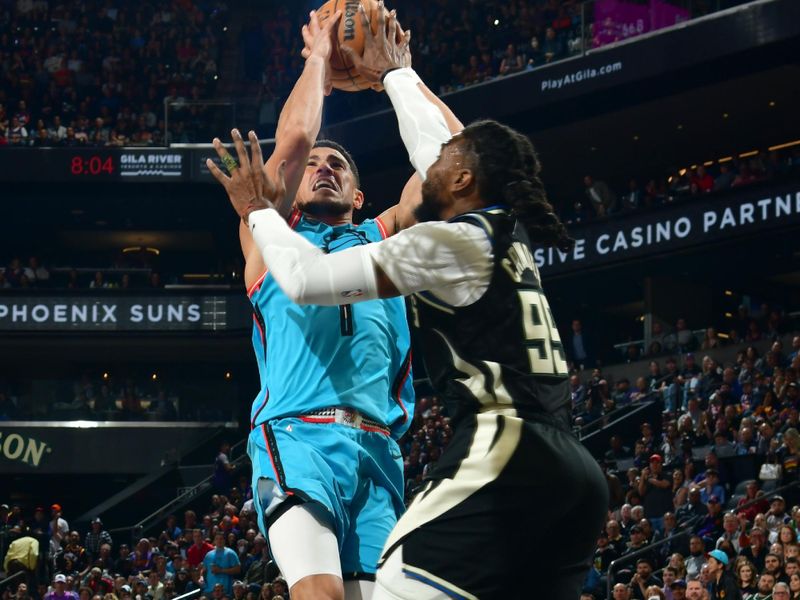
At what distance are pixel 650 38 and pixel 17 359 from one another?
17825mm

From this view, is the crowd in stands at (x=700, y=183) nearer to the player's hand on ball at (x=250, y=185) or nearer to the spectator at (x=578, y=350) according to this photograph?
the spectator at (x=578, y=350)

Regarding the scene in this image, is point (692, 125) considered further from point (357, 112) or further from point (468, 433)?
point (468, 433)

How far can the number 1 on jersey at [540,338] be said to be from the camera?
361 centimetres

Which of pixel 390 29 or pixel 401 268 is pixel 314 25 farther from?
pixel 401 268

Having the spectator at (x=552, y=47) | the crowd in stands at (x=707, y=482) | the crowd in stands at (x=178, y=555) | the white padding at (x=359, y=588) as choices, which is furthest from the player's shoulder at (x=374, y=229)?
the spectator at (x=552, y=47)

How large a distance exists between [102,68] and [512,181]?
102 ft

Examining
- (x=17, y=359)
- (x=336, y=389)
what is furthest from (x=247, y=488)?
(x=336, y=389)

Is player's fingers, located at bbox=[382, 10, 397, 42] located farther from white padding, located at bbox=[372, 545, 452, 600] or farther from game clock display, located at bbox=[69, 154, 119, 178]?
game clock display, located at bbox=[69, 154, 119, 178]

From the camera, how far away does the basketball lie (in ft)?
17.7

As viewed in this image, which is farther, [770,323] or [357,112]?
[357,112]

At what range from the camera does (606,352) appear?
1185 inches

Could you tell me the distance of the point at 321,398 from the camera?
4.63 m

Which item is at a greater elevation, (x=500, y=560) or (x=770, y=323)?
(x=770, y=323)

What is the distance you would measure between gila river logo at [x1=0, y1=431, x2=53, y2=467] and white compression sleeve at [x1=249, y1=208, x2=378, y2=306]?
1079 inches
